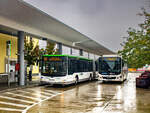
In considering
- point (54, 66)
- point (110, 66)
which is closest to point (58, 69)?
point (54, 66)

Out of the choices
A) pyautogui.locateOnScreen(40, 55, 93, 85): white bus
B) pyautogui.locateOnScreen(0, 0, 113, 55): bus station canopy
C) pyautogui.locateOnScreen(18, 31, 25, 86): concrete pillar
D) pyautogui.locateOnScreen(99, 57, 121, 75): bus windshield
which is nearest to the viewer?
pyautogui.locateOnScreen(0, 0, 113, 55): bus station canopy

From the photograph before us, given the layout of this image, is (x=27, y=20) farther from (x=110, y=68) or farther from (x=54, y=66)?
(x=110, y=68)

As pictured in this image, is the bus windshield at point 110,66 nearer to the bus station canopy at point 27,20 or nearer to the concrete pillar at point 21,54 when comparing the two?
the bus station canopy at point 27,20

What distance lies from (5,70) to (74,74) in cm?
1119

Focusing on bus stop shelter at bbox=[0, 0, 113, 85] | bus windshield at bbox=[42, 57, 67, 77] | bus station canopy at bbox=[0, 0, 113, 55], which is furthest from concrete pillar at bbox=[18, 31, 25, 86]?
bus windshield at bbox=[42, 57, 67, 77]

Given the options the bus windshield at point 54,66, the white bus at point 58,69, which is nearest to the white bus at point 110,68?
the white bus at point 58,69

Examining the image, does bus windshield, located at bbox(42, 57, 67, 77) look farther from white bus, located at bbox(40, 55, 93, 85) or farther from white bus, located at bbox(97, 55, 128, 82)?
white bus, located at bbox(97, 55, 128, 82)

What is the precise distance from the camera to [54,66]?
20375 millimetres

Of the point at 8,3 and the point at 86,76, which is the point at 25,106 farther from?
the point at 86,76

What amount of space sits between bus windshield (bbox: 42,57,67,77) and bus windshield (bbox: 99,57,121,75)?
20.6 ft

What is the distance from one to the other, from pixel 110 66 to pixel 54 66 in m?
7.46

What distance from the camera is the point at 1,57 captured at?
2778 centimetres

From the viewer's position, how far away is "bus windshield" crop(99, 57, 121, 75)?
24.5 m

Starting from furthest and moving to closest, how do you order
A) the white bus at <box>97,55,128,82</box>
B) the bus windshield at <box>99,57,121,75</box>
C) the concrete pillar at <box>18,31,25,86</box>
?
the bus windshield at <box>99,57,121,75</box>, the white bus at <box>97,55,128,82</box>, the concrete pillar at <box>18,31,25,86</box>
